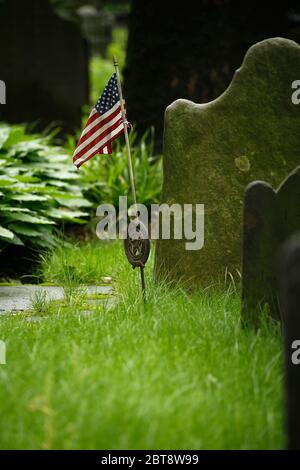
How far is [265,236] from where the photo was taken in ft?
13.0

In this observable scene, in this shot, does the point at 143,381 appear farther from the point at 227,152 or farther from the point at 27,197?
the point at 27,197

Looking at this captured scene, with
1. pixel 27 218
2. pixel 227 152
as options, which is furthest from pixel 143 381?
pixel 27 218

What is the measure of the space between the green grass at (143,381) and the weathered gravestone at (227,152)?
642mm

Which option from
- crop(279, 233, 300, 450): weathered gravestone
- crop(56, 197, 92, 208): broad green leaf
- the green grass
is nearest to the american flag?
the green grass

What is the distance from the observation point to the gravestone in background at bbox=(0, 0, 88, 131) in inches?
482

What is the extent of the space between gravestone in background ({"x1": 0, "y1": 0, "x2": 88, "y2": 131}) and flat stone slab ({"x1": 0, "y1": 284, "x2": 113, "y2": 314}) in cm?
676

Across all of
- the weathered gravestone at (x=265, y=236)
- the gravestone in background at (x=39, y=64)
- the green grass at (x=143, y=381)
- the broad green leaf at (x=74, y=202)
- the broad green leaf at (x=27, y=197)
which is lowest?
the green grass at (x=143, y=381)

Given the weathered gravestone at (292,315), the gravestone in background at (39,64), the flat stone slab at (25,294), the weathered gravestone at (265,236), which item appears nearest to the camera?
the weathered gravestone at (292,315)

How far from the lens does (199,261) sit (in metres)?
5.21

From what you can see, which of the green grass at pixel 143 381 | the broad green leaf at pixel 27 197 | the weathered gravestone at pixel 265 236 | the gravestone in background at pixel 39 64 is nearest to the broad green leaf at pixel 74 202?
the broad green leaf at pixel 27 197

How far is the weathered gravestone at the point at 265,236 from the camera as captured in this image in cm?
391

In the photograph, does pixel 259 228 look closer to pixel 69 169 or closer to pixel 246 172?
pixel 246 172

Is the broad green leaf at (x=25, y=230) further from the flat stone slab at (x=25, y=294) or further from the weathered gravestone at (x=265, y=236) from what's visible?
the weathered gravestone at (x=265, y=236)
